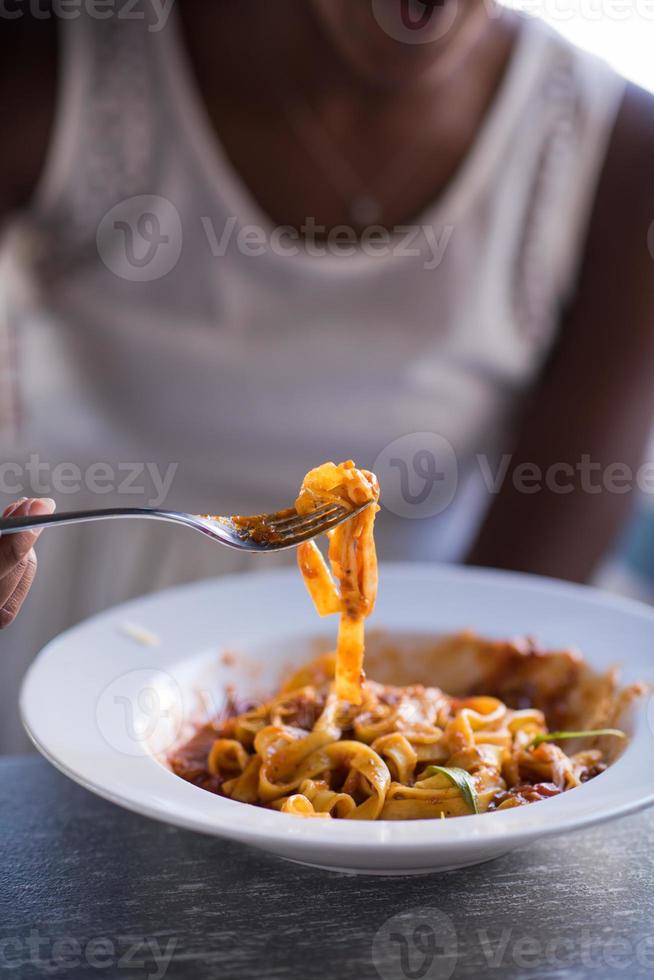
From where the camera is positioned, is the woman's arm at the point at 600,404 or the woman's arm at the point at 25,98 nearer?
the woman's arm at the point at 25,98

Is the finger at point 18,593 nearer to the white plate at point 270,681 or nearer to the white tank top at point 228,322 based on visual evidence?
the white plate at point 270,681

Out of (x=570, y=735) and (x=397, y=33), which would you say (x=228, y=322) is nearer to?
(x=397, y=33)

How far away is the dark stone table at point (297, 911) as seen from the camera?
948mm

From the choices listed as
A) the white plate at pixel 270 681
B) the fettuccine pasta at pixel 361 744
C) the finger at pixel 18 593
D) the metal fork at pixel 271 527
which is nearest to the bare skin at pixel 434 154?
the white plate at pixel 270 681

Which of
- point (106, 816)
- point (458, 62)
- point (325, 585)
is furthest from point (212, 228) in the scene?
point (106, 816)

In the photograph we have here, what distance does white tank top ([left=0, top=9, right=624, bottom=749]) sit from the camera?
85.0 inches

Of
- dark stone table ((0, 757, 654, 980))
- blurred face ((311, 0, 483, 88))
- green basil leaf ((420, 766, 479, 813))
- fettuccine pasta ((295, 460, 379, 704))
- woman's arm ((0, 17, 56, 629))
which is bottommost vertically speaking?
dark stone table ((0, 757, 654, 980))

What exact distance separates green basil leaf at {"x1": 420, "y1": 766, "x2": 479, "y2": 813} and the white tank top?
46.0 inches

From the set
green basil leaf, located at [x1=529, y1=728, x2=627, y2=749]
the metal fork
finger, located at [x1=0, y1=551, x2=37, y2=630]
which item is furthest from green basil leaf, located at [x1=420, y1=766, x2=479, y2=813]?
finger, located at [x1=0, y1=551, x2=37, y2=630]

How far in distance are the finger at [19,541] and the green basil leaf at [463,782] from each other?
0.57 m

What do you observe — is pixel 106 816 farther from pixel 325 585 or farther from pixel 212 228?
pixel 212 228

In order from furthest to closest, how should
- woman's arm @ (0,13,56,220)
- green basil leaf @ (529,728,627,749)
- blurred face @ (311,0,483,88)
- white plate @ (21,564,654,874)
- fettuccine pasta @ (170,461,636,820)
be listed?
1. woman's arm @ (0,13,56,220)
2. blurred face @ (311,0,483,88)
3. green basil leaf @ (529,728,627,749)
4. fettuccine pasta @ (170,461,636,820)
5. white plate @ (21,564,654,874)

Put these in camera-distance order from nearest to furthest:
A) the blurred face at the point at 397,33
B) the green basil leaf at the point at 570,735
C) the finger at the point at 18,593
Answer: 1. the finger at the point at 18,593
2. the green basil leaf at the point at 570,735
3. the blurred face at the point at 397,33

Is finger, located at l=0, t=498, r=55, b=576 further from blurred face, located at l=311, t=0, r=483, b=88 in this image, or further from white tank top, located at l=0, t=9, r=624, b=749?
blurred face, located at l=311, t=0, r=483, b=88
